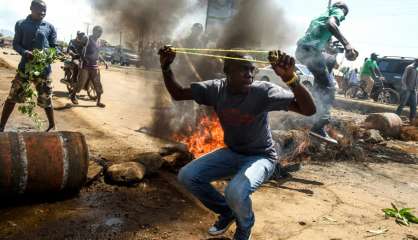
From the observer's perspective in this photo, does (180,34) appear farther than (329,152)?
Yes

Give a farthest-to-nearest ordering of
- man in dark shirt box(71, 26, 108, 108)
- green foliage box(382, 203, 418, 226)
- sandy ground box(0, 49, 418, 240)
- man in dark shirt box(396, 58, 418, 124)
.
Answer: man in dark shirt box(396, 58, 418, 124) → man in dark shirt box(71, 26, 108, 108) → green foliage box(382, 203, 418, 226) → sandy ground box(0, 49, 418, 240)

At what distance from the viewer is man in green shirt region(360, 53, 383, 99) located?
18.1 metres

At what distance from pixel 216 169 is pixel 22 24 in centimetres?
407

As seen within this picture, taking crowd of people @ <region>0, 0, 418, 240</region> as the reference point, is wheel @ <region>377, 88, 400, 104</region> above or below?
below

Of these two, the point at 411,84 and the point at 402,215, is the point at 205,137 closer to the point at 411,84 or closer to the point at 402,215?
the point at 402,215

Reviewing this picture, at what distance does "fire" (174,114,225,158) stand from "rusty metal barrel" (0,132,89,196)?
2456 mm

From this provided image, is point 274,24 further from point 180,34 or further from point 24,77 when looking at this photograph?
point 24,77

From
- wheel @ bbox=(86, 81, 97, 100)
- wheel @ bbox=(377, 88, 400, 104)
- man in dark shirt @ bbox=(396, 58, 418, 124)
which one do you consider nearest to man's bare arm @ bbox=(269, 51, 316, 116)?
wheel @ bbox=(86, 81, 97, 100)

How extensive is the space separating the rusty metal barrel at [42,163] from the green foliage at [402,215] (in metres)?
3.24

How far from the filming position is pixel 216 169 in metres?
3.39

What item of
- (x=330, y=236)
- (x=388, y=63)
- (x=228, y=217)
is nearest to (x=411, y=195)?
(x=330, y=236)

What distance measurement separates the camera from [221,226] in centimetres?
340

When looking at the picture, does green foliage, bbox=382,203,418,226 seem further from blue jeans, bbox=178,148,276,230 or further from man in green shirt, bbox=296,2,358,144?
man in green shirt, bbox=296,2,358,144

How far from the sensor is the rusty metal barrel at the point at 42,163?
3375 millimetres
